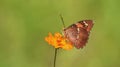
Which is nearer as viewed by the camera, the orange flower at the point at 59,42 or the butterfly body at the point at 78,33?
the orange flower at the point at 59,42

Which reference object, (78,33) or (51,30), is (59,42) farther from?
(51,30)

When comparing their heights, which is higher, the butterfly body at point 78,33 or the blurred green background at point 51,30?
the butterfly body at point 78,33

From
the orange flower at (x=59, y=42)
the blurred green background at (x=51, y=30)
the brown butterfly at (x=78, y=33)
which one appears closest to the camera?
the orange flower at (x=59, y=42)

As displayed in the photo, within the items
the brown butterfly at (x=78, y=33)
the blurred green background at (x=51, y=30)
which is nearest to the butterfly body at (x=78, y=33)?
the brown butterfly at (x=78, y=33)

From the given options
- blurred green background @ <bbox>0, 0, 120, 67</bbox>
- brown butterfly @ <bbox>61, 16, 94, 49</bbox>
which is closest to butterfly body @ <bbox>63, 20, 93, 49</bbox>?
brown butterfly @ <bbox>61, 16, 94, 49</bbox>

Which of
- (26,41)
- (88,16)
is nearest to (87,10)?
(88,16)

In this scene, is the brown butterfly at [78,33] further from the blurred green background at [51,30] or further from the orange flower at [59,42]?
the blurred green background at [51,30]

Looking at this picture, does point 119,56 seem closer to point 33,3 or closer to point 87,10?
point 87,10

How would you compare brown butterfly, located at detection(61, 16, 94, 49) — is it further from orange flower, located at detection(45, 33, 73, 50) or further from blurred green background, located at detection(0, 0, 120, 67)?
blurred green background, located at detection(0, 0, 120, 67)
